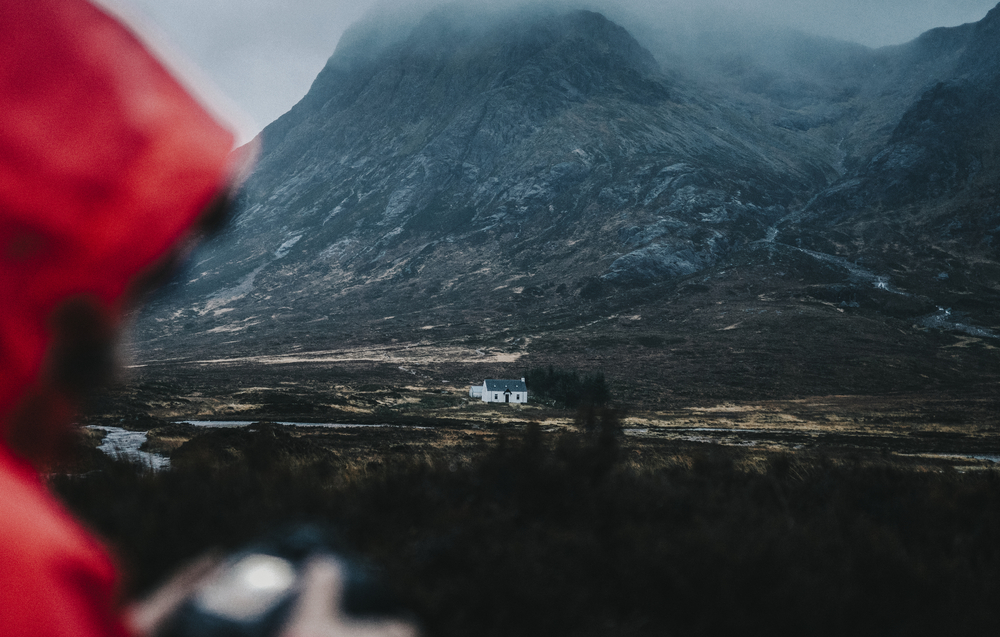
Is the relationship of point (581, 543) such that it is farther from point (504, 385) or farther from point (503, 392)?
point (504, 385)

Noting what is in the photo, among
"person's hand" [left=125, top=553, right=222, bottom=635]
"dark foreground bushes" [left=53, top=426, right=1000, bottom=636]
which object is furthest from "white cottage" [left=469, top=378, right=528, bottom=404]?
"person's hand" [left=125, top=553, right=222, bottom=635]

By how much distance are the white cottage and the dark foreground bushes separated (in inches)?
2521

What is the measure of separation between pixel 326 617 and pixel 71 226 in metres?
1.36

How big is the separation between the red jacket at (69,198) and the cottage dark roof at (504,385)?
70.4 meters

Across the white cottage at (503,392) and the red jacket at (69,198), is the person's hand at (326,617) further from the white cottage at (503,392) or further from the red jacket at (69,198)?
the white cottage at (503,392)

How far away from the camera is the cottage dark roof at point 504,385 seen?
234 feet

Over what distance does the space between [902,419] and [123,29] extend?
72.7m

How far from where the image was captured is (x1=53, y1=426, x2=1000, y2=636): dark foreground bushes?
386 cm

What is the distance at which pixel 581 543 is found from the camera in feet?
16.1

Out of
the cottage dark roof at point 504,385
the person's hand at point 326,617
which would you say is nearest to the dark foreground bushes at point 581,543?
the person's hand at point 326,617

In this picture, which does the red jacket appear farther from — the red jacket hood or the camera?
the camera

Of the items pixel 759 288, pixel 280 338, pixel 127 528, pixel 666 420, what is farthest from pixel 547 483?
pixel 759 288

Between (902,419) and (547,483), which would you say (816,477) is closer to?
(547,483)

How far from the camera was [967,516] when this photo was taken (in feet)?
23.1
